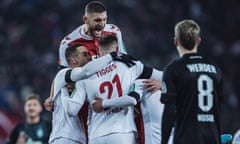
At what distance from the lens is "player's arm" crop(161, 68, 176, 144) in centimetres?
632

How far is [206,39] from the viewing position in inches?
678

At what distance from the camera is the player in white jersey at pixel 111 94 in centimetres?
710

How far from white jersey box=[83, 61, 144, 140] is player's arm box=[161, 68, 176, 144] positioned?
0.78m

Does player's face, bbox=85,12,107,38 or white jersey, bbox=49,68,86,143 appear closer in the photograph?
white jersey, bbox=49,68,86,143

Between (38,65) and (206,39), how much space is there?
3.63 metres

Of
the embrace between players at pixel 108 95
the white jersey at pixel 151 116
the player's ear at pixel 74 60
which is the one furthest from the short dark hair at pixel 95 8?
the white jersey at pixel 151 116

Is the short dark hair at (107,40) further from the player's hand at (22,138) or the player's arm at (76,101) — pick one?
the player's hand at (22,138)

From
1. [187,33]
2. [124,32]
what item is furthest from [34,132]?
[124,32]

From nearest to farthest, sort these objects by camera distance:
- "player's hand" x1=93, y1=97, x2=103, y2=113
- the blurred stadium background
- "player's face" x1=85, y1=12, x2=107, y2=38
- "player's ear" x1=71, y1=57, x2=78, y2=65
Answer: "player's hand" x1=93, y1=97, x2=103, y2=113 → "player's ear" x1=71, y1=57, x2=78, y2=65 → "player's face" x1=85, y1=12, x2=107, y2=38 → the blurred stadium background

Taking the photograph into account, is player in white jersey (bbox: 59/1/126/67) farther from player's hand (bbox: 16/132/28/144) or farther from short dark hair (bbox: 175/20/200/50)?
player's hand (bbox: 16/132/28/144)

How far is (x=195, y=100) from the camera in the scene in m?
6.39

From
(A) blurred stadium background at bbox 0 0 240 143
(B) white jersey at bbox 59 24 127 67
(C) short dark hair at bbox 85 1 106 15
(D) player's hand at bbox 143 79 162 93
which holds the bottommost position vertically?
(D) player's hand at bbox 143 79 162 93

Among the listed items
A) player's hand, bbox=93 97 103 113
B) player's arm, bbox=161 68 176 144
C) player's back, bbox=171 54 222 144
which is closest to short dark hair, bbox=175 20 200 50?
player's back, bbox=171 54 222 144

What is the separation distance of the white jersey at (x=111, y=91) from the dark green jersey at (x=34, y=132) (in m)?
3.21
